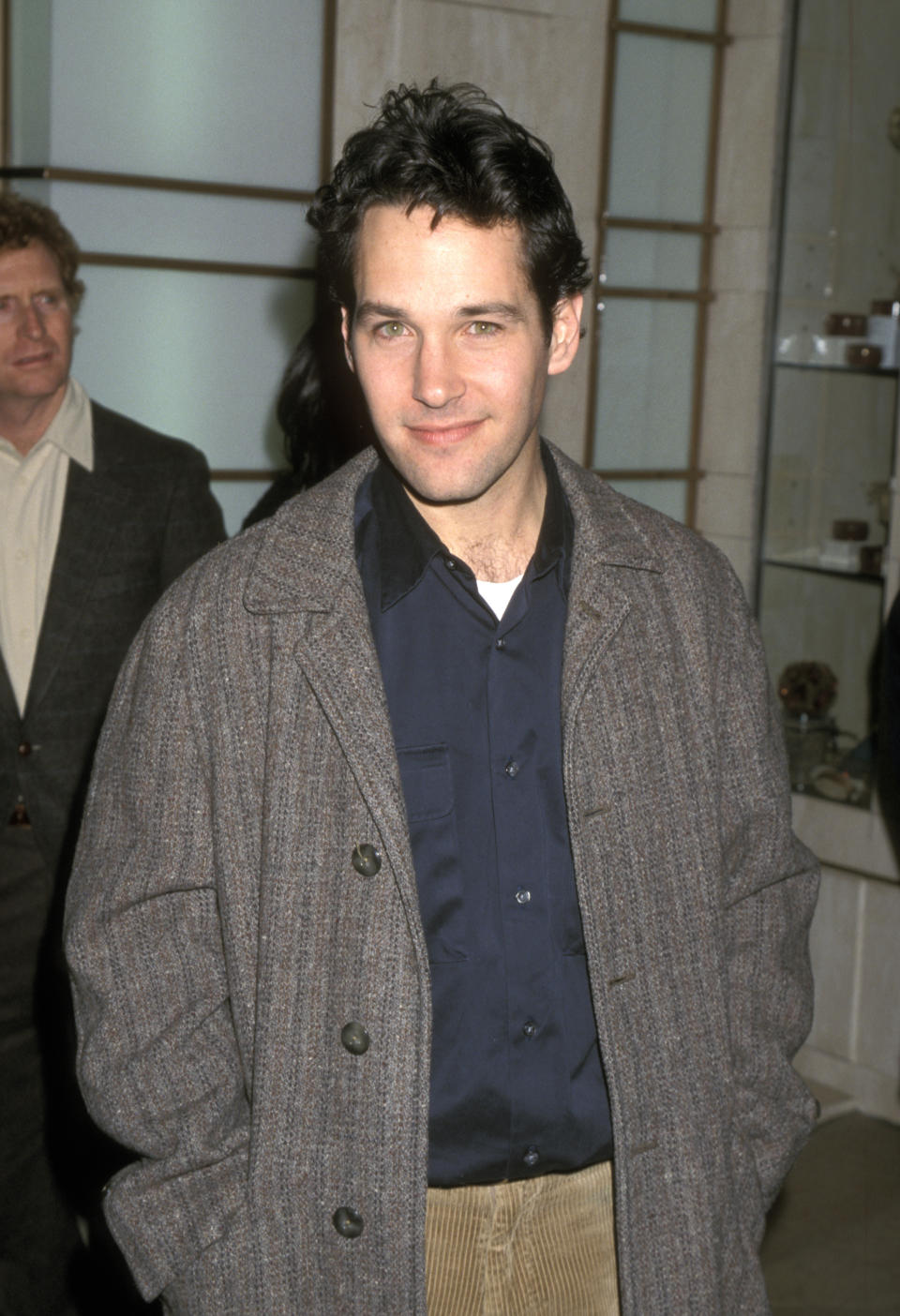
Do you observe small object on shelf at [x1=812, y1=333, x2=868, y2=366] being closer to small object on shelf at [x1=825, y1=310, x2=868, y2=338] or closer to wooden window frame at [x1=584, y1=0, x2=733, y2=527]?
small object on shelf at [x1=825, y1=310, x2=868, y2=338]

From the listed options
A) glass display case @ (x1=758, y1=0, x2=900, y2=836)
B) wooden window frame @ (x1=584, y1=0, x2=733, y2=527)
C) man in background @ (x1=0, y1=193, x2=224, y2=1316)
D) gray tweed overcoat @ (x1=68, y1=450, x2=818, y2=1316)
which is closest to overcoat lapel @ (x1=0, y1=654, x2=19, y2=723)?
man in background @ (x1=0, y1=193, x2=224, y2=1316)

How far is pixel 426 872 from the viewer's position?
1.84 metres

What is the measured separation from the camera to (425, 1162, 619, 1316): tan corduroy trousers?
1.89m

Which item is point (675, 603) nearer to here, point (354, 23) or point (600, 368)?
point (354, 23)

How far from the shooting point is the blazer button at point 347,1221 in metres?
1.79

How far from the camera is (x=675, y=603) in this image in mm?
2006

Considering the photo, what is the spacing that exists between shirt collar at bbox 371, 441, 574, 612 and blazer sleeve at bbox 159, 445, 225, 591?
149 cm

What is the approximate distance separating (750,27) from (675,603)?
12.5 ft

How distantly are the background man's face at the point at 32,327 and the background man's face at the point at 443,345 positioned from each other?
162 centimetres

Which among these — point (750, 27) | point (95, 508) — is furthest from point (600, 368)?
point (95, 508)

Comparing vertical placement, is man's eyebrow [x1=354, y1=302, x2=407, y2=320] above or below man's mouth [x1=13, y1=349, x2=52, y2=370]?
above

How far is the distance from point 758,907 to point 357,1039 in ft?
1.97

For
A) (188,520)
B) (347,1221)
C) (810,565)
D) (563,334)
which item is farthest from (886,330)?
(347,1221)

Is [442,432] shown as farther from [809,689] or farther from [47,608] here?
[809,689]
